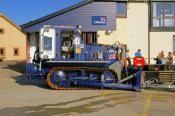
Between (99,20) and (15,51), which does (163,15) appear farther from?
(15,51)

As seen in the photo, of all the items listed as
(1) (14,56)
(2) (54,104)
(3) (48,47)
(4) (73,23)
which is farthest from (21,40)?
(2) (54,104)

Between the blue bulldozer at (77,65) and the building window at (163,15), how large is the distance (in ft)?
36.2

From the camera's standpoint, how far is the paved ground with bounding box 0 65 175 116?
1541cm

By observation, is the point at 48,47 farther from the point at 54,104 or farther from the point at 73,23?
the point at 73,23

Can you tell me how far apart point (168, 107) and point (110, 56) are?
684 centimetres

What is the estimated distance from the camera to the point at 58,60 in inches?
891

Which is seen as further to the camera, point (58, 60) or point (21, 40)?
point (21, 40)

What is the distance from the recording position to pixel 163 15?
33781mm

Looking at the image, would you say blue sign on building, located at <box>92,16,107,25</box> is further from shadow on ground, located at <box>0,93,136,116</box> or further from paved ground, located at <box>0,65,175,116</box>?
shadow on ground, located at <box>0,93,136,116</box>

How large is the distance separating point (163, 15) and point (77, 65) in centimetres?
1295

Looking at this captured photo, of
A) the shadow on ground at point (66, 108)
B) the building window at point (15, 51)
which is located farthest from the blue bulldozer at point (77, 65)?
the building window at point (15, 51)

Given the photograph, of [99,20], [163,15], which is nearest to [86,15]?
[99,20]

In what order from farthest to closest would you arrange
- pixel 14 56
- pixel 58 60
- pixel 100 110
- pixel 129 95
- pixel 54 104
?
pixel 14 56
pixel 58 60
pixel 129 95
pixel 54 104
pixel 100 110

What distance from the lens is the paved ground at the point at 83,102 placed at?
15414 mm
